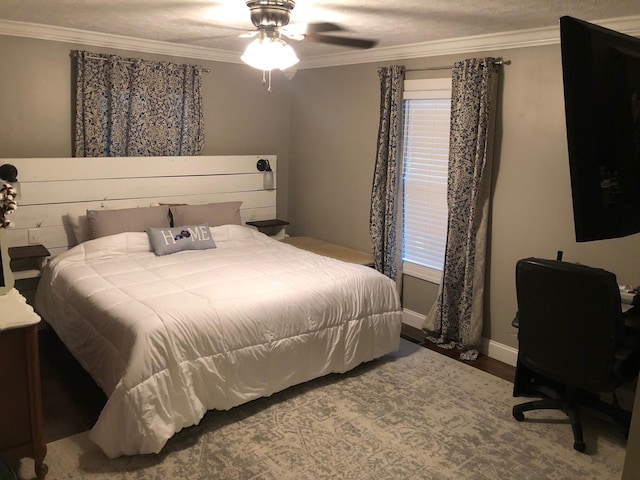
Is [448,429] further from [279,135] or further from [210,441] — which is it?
[279,135]

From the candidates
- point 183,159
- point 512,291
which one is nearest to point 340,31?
point 183,159

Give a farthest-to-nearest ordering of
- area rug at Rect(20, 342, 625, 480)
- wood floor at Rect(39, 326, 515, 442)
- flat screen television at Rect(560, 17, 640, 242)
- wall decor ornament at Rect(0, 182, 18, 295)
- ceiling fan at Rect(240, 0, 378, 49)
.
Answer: wood floor at Rect(39, 326, 515, 442) → ceiling fan at Rect(240, 0, 378, 49) → area rug at Rect(20, 342, 625, 480) → wall decor ornament at Rect(0, 182, 18, 295) → flat screen television at Rect(560, 17, 640, 242)

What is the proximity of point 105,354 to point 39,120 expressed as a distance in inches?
87.8

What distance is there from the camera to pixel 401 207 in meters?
4.59

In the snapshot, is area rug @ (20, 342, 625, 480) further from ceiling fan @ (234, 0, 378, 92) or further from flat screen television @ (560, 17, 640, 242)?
ceiling fan @ (234, 0, 378, 92)

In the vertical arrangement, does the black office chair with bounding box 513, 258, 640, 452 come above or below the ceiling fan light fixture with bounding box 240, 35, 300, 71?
below

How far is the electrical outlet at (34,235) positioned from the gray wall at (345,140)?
1.95 feet

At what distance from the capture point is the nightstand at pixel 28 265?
12.3ft

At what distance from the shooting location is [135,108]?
4477mm

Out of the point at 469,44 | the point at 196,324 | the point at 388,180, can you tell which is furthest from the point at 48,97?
the point at 469,44

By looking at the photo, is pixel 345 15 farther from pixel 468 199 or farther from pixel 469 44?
pixel 468 199

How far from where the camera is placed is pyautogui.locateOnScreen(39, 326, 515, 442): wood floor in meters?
2.93

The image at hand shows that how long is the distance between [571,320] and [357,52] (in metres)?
3.05

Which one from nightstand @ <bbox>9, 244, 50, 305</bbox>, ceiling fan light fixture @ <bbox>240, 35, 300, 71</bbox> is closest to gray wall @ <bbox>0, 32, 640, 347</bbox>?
nightstand @ <bbox>9, 244, 50, 305</bbox>
